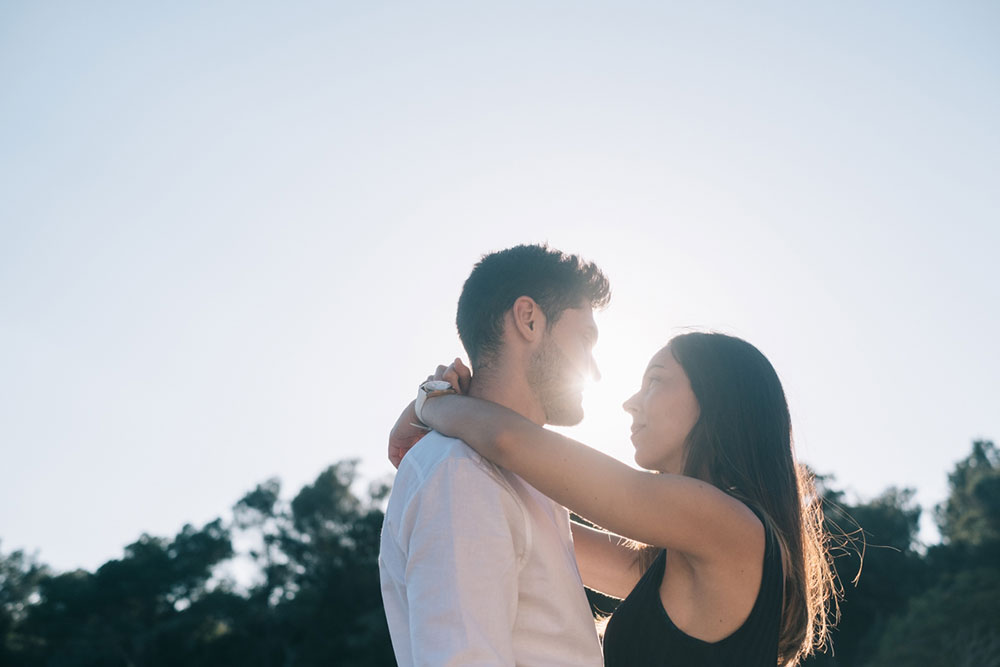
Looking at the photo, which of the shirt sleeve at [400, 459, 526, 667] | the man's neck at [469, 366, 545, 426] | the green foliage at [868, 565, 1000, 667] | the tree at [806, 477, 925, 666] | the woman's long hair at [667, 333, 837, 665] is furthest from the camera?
the tree at [806, 477, 925, 666]

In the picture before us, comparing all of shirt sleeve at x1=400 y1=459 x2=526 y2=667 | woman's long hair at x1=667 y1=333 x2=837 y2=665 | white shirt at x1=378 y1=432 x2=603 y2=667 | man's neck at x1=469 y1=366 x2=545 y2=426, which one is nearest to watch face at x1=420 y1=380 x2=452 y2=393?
man's neck at x1=469 y1=366 x2=545 y2=426

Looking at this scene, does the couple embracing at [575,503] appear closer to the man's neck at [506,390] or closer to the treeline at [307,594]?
the man's neck at [506,390]

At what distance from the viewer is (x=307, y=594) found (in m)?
41.7

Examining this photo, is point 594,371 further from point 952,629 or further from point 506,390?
point 952,629

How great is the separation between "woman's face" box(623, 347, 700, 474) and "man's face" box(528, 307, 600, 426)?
30 centimetres

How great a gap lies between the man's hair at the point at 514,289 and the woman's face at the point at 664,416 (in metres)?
0.48

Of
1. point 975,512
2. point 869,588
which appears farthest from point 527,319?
point 975,512

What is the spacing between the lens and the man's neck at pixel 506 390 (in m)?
3.43

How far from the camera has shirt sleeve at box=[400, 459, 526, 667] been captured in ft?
7.71

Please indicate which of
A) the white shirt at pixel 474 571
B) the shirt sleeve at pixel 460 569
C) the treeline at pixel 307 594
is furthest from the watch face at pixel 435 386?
the treeline at pixel 307 594

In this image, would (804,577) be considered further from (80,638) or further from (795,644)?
(80,638)

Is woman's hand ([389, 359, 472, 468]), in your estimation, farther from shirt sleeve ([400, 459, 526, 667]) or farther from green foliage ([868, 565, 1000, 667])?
green foliage ([868, 565, 1000, 667])

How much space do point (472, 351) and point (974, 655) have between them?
38.8 metres

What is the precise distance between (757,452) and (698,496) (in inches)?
27.3
